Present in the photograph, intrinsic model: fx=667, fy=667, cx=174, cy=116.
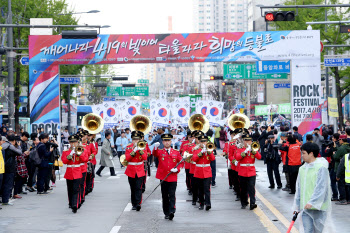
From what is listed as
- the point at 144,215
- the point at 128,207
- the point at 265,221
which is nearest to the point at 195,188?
the point at 128,207

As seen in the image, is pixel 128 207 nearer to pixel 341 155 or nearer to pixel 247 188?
pixel 247 188

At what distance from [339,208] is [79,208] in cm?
590

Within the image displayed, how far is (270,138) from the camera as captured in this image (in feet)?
63.3

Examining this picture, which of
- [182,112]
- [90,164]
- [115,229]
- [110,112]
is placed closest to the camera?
[115,229]

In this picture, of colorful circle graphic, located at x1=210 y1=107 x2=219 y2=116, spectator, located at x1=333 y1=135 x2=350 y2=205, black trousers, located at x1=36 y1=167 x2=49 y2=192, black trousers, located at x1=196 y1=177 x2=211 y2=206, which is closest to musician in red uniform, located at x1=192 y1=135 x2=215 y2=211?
black trousers, located at x1=196 y1=177 x2=211 y2=206

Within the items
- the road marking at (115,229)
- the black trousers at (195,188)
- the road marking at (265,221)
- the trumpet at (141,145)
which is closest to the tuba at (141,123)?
the black trousers at (195,188)

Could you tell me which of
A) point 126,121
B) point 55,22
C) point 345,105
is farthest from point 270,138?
point 345,105

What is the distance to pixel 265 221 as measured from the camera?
12867 millimetres

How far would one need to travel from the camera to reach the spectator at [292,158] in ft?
57.9

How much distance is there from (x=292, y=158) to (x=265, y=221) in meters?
5.09

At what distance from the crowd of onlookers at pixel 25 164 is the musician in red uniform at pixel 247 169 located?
540 cm

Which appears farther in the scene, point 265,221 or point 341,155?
point 341,155

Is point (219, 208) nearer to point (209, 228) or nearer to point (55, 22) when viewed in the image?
point (209, 228)

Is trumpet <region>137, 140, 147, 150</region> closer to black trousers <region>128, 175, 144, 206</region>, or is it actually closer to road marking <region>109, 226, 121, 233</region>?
black trousers <region>128, 175, 144, 206</region>
